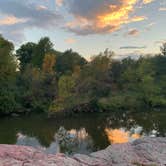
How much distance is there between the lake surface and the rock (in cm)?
746

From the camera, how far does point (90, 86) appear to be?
3553cm

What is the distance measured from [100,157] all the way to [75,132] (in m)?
Answer: 15.2

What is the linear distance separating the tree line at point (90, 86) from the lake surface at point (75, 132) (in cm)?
456

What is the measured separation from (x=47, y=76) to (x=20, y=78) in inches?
174

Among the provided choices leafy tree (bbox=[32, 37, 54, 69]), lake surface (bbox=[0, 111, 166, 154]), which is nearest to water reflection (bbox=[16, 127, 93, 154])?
lake surface (bbox=[0, 111, 166, 154])

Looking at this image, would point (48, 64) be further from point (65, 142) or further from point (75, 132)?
point (65, 142)

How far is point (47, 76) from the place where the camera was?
3981 centimetres

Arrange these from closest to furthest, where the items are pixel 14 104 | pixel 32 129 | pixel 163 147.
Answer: pixel 163 147 < pixel 32 129 < pixel 14 104

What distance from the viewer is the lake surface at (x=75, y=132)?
700 inches

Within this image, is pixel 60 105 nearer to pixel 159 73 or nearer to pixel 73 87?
pixel 73 87

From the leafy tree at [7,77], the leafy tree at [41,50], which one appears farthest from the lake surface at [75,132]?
the leafy tree at [41,50]

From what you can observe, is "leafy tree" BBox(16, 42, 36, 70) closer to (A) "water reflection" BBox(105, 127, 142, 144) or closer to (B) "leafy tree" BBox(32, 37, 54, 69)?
(B) "leafy tree" BBox(32, 37, 54, 69)

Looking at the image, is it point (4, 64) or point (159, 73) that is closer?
point (4, 64)

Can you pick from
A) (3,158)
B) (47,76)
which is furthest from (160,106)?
(3,158)
